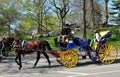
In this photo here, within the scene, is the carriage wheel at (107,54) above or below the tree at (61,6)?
below

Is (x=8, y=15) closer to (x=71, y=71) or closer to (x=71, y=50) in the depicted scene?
(x=71, y=50)

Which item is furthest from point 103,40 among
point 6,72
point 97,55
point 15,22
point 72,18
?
point 72,18

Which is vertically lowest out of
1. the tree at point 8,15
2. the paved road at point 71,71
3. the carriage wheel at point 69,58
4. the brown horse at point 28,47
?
the paved road at point 71,71

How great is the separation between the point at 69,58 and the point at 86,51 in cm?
155

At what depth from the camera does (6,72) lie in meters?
15.8

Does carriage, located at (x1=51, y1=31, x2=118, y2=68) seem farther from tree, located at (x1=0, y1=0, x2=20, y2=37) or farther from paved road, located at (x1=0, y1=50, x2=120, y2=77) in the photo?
tree, located at (x1=0, y1=0, x2=20, y2=37)

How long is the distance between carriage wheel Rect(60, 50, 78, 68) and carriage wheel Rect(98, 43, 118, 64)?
1.55 m

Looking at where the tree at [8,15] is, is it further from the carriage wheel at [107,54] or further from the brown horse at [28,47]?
the carriage wheel at [107,54]

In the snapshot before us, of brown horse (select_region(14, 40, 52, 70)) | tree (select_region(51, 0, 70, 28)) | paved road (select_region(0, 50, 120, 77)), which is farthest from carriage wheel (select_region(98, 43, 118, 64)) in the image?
tree (select_region(51, 0, 70, 28))

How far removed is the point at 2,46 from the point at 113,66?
27.3 feet

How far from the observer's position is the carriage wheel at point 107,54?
1766cm

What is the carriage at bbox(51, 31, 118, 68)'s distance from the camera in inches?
660

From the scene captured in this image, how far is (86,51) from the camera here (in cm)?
1789

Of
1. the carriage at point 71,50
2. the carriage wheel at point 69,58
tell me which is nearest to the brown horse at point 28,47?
the carriage at point 71,50
